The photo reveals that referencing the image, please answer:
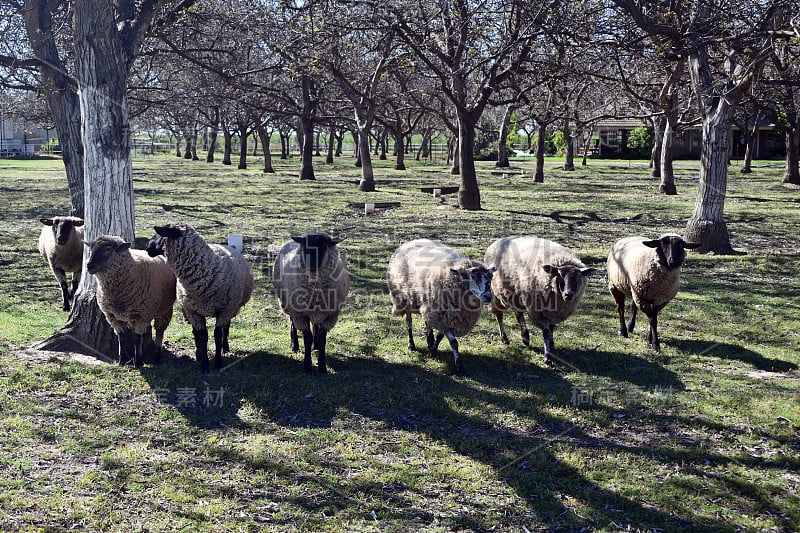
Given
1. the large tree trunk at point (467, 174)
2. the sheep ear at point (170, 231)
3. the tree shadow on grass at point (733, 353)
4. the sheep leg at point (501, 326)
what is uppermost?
the large tree trunk at point (467, 174)

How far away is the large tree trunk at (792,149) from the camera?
32.3 meters

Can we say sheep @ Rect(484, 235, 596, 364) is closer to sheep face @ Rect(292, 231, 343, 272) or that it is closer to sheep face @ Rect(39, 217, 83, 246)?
sheep face @ Rect(292, 231, 343, 272)

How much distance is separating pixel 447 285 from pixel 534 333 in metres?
2.00

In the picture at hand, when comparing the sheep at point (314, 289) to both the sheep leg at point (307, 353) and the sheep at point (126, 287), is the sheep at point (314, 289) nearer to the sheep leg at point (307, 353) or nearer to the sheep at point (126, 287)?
the sheep leg at point (307, 353)

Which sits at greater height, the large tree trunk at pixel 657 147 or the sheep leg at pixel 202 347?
the large tree trunk at pixel 657 147

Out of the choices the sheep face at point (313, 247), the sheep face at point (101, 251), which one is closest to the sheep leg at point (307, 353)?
the sheep face at point (313, 247)

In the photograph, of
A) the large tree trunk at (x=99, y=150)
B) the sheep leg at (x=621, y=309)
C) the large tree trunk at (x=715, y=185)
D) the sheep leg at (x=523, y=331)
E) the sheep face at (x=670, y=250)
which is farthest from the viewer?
the large tree trunk at (x=715, y=185)

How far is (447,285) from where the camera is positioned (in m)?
7.84

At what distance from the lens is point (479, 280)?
754 centimetres

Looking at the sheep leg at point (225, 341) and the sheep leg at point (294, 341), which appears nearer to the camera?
the sheep leg at point (225, 341)

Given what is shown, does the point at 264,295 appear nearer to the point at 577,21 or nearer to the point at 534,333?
the point at 534,333

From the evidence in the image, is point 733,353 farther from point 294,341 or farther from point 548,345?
point 294,341

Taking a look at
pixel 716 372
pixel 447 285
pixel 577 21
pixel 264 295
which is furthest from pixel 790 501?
pixel 577 21

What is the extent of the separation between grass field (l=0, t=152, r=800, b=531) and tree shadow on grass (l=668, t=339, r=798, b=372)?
0.04 meters
